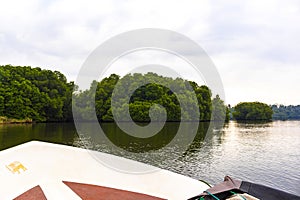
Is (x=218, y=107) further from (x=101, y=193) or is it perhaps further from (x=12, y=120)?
(x=12, y=120)

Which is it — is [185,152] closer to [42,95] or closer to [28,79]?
[42,95]

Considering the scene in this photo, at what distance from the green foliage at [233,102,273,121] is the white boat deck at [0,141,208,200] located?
64450mm

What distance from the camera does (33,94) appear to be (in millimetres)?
35000

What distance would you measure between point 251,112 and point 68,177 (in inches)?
→ 2570

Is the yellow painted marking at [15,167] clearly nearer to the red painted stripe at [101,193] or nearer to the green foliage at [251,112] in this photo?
the red painted stripe at [101,193]

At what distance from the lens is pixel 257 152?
13.4m

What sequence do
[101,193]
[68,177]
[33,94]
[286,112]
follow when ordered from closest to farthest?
[101,193] < [68,177] < [33,94] < [286,112]

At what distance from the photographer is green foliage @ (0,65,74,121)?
1302 inches

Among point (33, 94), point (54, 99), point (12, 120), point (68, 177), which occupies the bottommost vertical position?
point (68, 177)

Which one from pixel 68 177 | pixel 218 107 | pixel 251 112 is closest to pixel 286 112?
pixel 251 112

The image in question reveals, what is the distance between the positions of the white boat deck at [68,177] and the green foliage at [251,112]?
211 feet

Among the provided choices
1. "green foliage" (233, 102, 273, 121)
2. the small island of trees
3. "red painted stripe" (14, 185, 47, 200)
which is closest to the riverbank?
the small island of trees

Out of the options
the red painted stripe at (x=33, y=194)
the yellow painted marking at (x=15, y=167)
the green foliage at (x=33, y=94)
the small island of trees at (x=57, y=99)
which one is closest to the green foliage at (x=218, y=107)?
the small island of trees at (x=57, y=99)

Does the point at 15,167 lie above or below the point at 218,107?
below
